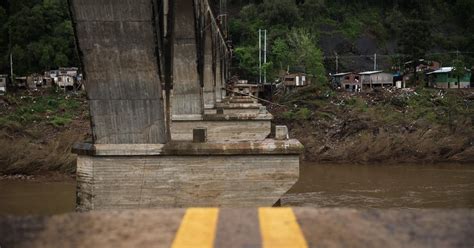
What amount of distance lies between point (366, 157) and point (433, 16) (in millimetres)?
46103

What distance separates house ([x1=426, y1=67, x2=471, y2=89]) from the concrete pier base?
40055 mm

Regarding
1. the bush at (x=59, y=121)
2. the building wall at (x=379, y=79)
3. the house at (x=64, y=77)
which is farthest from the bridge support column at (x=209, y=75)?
the building wall at (x=379, y=79)

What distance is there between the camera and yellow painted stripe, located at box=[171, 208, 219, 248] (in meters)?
2.54

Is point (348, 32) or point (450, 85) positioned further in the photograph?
point (348, 32)

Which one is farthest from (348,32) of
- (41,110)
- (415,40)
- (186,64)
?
(186,64)

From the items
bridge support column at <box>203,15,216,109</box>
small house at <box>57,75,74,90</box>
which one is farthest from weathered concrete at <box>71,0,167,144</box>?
small house at <box>57,75,74,90</box>

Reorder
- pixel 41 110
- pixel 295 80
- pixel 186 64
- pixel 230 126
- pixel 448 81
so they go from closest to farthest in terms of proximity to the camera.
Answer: pixel 186 64 → pixel 230 126 → pixel 41 110 → pixel 295 80 → pixel 448 81

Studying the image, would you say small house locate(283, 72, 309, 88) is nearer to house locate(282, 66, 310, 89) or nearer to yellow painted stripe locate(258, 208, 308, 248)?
house locate(282, 66, 310, 89)

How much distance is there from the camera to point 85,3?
849 cm

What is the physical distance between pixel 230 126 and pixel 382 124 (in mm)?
18219

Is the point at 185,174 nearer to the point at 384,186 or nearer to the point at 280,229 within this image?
the point at 280,229

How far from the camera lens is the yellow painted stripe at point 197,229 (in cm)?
254

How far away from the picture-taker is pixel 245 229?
2662mm

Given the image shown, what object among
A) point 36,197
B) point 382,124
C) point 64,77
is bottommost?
point 36,197
